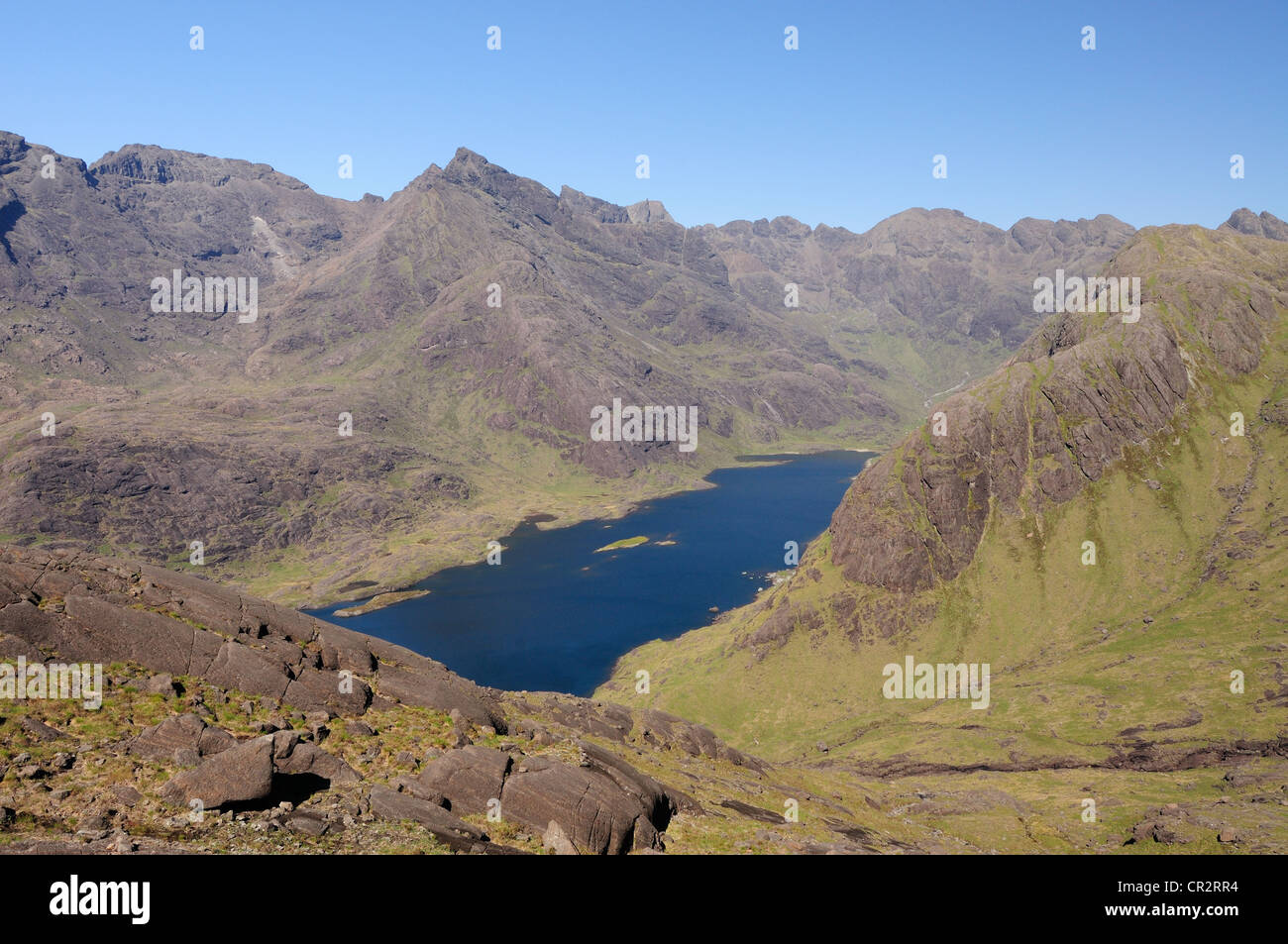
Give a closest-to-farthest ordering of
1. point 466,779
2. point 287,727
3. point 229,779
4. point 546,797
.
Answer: point 229,779 → point 546,797 → point 466,779 → point 287,727

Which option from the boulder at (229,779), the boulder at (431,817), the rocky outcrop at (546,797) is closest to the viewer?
the boulder at (229,779)

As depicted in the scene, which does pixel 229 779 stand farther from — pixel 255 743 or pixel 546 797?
pixel 546 797

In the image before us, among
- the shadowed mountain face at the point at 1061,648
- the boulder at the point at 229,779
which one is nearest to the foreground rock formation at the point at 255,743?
the boulder at the point at 229,779

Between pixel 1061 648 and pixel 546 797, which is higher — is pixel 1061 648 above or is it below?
below

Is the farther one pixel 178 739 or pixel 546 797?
pixel 546 797

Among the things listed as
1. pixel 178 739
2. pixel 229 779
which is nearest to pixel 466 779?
pixel 229 779

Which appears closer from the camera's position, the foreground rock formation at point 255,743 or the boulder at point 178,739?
the foreground rock formation at point 255,743

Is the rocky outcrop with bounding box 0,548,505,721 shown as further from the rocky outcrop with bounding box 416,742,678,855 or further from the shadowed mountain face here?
the shadowed mountain face

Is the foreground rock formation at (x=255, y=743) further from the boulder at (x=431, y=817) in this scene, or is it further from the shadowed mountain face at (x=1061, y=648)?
the shadowed mountain face at (x=1061, y=648)

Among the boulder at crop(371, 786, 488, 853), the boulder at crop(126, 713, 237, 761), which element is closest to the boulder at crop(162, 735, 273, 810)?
the boulder at crop(126, 713, 237, 761)

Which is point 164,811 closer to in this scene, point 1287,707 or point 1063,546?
Answer: point 1287,707
